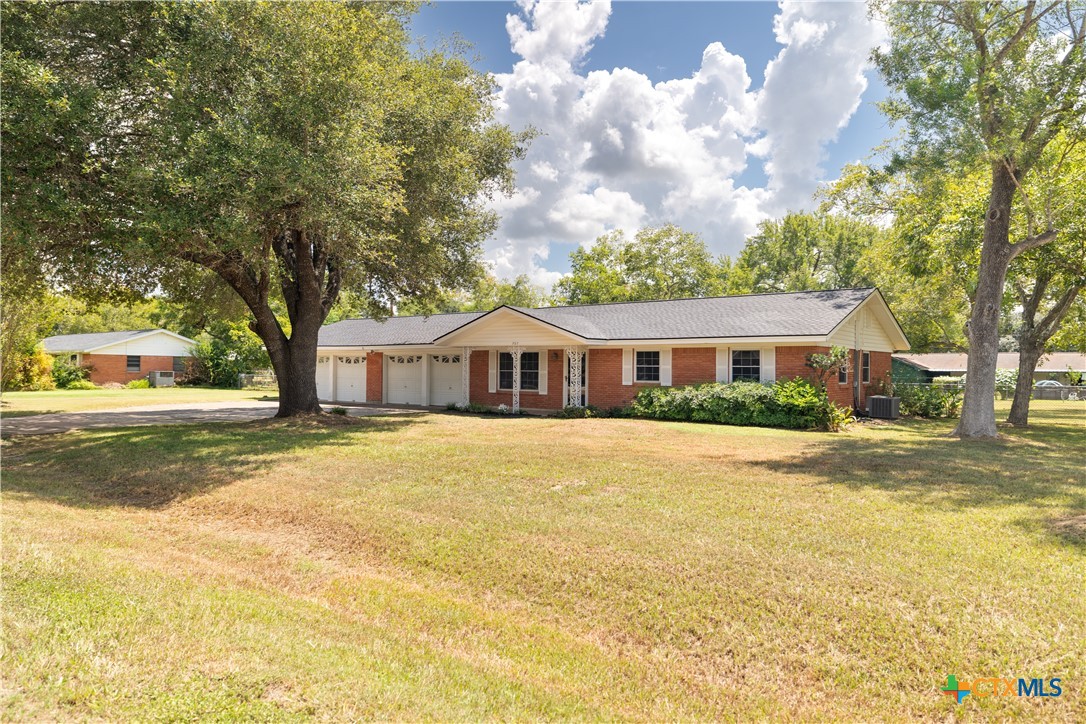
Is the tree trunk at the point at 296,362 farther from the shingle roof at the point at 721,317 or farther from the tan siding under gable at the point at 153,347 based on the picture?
the tan siding under gable at the point at 153,347

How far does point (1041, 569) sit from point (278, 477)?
9915 millimetres

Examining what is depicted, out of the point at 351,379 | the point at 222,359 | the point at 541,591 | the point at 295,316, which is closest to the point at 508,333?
the point at 295,316

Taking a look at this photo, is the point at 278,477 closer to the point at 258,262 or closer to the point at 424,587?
the point at 424,587

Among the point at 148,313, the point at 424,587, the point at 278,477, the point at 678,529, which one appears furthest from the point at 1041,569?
the point at 148,313

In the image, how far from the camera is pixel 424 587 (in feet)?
19.1

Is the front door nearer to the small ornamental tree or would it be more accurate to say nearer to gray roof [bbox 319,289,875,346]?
gray roof [bbox 319,289,875,346]

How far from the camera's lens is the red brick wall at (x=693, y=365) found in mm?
19589

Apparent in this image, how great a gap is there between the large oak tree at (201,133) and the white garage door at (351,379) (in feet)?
42.4

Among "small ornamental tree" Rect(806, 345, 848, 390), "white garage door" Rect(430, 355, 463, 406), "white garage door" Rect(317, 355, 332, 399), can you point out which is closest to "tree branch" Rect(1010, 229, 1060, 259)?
"small ornamental tree" Rect(806, 345, 848, 390)

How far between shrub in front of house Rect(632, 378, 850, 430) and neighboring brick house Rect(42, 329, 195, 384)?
37852 millimetres

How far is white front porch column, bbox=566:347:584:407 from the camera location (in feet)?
69.7

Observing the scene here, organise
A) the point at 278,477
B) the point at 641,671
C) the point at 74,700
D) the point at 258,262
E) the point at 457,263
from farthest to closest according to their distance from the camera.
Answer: the point at 457,263
the point at 258,262
the point at 278,477
the point at 641,671
the point at 74,700

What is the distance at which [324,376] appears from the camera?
2895cm

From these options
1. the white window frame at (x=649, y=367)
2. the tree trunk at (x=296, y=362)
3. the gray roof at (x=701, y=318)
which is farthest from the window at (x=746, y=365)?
the tree trunk at (x=296, y=362)
